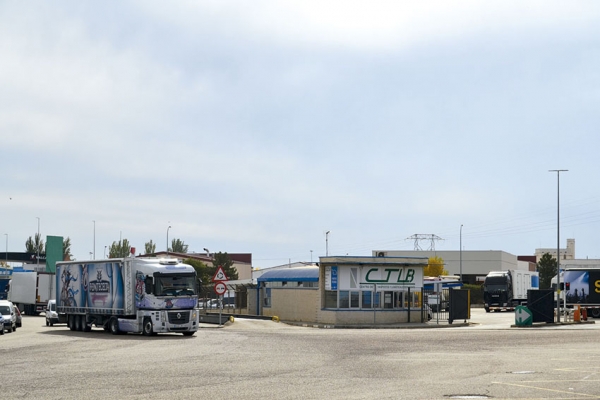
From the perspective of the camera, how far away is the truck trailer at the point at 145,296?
3609cm

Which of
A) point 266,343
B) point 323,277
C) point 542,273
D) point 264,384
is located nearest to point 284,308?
point 323,277

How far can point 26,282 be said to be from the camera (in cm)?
6700

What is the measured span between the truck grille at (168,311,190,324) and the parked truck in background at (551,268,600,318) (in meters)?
34.3

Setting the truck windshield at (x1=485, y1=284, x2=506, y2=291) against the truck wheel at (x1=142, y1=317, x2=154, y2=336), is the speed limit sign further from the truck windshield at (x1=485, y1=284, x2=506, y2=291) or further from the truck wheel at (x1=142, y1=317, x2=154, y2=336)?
the truck windshield at (x1=485, y1=284, x2=506, y2=291)

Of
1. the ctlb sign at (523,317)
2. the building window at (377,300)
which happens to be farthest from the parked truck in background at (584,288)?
the ctlb sign at (523,317)

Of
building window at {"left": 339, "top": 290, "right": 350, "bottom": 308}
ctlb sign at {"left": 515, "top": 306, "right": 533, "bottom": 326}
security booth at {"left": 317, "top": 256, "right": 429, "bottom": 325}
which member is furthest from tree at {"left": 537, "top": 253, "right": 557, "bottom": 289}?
ctlb sign at {"left": 515, "top": 306, "right": 533, "bottom": 326}

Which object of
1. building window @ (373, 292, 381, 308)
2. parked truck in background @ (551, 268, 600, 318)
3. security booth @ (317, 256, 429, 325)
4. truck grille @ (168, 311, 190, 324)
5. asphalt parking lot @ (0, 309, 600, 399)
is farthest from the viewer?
parked truck in background @ (551, 268, 600, 318)

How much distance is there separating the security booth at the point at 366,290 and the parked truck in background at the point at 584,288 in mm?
14845

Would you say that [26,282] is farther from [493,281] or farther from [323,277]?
[493,281]

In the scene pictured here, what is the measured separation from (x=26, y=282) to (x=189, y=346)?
41154mm

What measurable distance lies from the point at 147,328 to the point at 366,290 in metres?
18.9

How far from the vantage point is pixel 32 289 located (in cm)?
6725

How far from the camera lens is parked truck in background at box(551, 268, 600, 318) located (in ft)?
205

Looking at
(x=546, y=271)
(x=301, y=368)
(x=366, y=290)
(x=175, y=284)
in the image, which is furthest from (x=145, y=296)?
(x=546, y=271)
